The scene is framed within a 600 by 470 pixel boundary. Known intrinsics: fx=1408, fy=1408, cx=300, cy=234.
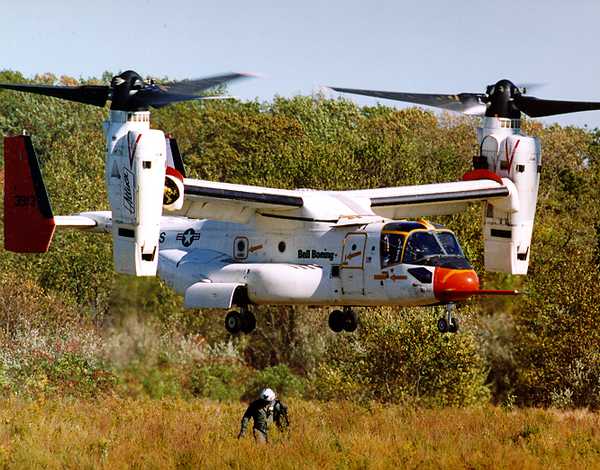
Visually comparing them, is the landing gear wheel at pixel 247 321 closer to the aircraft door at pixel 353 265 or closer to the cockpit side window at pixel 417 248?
the aircraft door at pixel 353 265

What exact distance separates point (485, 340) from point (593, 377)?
508 cm

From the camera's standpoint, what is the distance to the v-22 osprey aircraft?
29797 millimetres

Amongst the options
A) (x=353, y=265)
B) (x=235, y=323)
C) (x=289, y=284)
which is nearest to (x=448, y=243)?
(x=353, y=265)

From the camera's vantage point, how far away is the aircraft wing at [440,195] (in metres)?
34.9

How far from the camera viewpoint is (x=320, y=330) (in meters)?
55.9

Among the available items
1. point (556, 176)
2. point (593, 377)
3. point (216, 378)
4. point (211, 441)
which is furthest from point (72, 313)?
point (556, 176)

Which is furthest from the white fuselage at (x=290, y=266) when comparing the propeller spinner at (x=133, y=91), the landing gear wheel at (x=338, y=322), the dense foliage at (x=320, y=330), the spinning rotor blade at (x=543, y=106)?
the dense foliage at (x=320, y=330)

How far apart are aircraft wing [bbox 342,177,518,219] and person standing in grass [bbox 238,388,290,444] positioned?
7385 millimetres

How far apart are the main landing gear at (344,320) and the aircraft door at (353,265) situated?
2100 mm

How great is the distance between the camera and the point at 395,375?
157ft

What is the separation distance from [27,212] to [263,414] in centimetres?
863

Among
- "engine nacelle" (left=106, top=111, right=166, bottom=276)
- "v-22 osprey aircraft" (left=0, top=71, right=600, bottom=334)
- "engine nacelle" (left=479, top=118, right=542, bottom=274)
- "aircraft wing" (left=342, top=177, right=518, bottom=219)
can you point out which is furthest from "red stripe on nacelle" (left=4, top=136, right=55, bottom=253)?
"engine nacelle" (left=479, top=118, right=542, bottom=274)

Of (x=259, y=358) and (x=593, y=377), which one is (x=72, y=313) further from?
(x=593, y=377)

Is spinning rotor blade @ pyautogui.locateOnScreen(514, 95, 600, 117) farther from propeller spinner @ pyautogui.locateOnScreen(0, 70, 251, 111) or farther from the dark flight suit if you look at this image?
the dark flight suit
